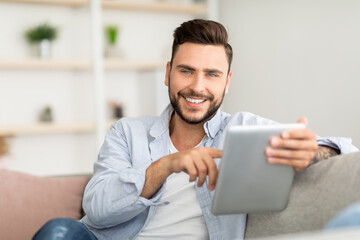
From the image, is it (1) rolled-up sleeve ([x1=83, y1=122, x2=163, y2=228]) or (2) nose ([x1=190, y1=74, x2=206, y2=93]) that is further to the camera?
(2) nose ([x1=190, y1=74, x2=206, y2=93])

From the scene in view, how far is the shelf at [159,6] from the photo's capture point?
4.34 metres

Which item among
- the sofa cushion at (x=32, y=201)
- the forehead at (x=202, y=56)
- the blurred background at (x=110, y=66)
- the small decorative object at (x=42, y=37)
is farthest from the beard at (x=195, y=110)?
the small decorative object at (x=42, y=37)

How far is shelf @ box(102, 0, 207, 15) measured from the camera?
4336 millimetres

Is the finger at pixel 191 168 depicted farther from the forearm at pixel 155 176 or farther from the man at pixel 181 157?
the forearm at pixel 155 176

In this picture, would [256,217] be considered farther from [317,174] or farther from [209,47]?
[209,47]

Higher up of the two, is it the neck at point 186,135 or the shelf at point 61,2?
the shelf at point 61,2

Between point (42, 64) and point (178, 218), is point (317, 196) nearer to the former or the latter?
point (178, 218)

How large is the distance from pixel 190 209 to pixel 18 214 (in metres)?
0.73

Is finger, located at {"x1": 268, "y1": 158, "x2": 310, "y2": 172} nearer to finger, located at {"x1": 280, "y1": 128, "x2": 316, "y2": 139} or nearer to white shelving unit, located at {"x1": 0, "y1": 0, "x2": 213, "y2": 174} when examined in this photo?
finger, located at {"x1": 280, "y1": 128, "x2": 316, "y2": 139}

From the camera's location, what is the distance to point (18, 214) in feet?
6.54

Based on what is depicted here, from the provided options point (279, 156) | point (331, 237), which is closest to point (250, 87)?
point (279, 156)

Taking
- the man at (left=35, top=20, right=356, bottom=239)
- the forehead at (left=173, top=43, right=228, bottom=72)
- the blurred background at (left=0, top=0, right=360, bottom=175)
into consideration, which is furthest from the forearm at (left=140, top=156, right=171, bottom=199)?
the blurred background at (left=0, top=0, right=360, bottom=175)

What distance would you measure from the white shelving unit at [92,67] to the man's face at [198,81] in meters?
2.32

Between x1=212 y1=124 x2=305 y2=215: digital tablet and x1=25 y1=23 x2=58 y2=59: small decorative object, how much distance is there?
3068 mm
